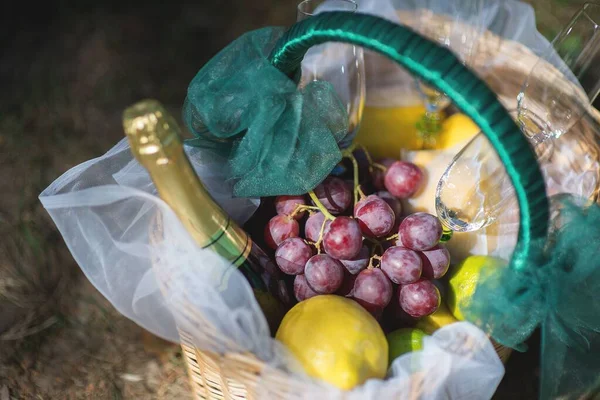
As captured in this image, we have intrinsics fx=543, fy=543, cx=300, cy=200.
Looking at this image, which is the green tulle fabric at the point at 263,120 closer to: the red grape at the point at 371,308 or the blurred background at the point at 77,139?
the red grape at the point at 371,308

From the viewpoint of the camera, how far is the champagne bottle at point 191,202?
0.49 meters

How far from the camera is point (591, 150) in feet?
2.81

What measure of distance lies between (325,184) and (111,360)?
588 millimetres

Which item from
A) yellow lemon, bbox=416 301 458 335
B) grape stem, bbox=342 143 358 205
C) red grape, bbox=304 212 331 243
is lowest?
yellow lemon, bbox=416 301 458 335

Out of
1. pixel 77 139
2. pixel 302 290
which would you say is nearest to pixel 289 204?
pixel 302 290

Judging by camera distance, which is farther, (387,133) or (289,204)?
(387,133)

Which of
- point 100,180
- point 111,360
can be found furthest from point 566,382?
point 111,360

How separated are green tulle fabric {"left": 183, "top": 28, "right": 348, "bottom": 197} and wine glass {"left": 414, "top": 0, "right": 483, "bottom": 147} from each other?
0.24 meters

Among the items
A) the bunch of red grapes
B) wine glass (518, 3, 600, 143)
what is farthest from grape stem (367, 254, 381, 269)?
wine glass (518, 3, 600, 143)

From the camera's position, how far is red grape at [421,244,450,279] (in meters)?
0.67

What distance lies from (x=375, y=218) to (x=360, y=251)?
0.05m

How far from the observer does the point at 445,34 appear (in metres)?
0.96

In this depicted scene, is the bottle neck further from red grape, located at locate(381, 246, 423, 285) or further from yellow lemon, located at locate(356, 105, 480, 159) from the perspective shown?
yellow lemon, located at locate(356, 105, 480, 159)

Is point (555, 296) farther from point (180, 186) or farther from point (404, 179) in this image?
point (180, 186)
